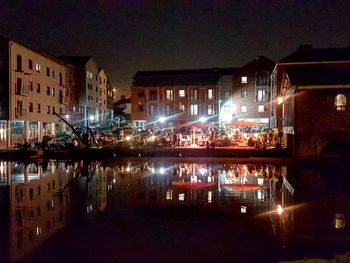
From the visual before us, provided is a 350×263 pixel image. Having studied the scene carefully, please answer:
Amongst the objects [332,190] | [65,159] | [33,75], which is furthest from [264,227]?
[33,75]

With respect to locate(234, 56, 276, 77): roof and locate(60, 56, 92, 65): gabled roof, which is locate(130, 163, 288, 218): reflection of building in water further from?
locate(60, 56, 92, 65): gabled roof

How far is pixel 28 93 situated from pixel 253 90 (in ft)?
116

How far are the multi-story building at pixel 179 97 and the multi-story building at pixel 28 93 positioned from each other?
18.1 m

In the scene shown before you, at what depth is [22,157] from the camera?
3784 centimetres

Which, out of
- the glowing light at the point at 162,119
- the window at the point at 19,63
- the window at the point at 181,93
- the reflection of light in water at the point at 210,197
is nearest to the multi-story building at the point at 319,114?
the reflection of light in water at the point at 210,197

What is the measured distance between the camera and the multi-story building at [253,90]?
222 feet

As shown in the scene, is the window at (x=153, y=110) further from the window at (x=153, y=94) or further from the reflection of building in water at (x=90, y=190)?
the reflection of building in water at (x=90, y=190)

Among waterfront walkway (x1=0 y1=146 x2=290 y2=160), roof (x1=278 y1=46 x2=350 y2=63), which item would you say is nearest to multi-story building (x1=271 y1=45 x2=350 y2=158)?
waterfront walkway (x1=0 y1=146 x2=290 y2=160)

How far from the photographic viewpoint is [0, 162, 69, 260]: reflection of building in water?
11867mm

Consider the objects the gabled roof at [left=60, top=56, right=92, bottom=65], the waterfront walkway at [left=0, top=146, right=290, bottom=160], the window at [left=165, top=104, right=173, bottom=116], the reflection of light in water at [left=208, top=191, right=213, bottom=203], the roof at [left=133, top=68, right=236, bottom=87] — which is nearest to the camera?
the reflection of light in water at [left=208, top=191, right=213, bottom=203]

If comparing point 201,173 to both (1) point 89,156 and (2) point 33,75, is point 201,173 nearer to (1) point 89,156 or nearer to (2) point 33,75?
(1) point 89,156

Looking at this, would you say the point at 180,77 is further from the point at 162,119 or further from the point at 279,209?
the point at 279,209

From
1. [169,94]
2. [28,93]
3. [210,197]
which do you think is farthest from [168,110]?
[210,197]

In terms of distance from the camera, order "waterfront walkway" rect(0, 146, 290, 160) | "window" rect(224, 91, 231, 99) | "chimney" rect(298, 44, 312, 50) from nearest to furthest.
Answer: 1. "waterfront walkway" rect(0, 146, 290, 160)
2. "chimney" rect(298, 44, 312, 50)
3. "window" rect(224, 91, 231, 99)
